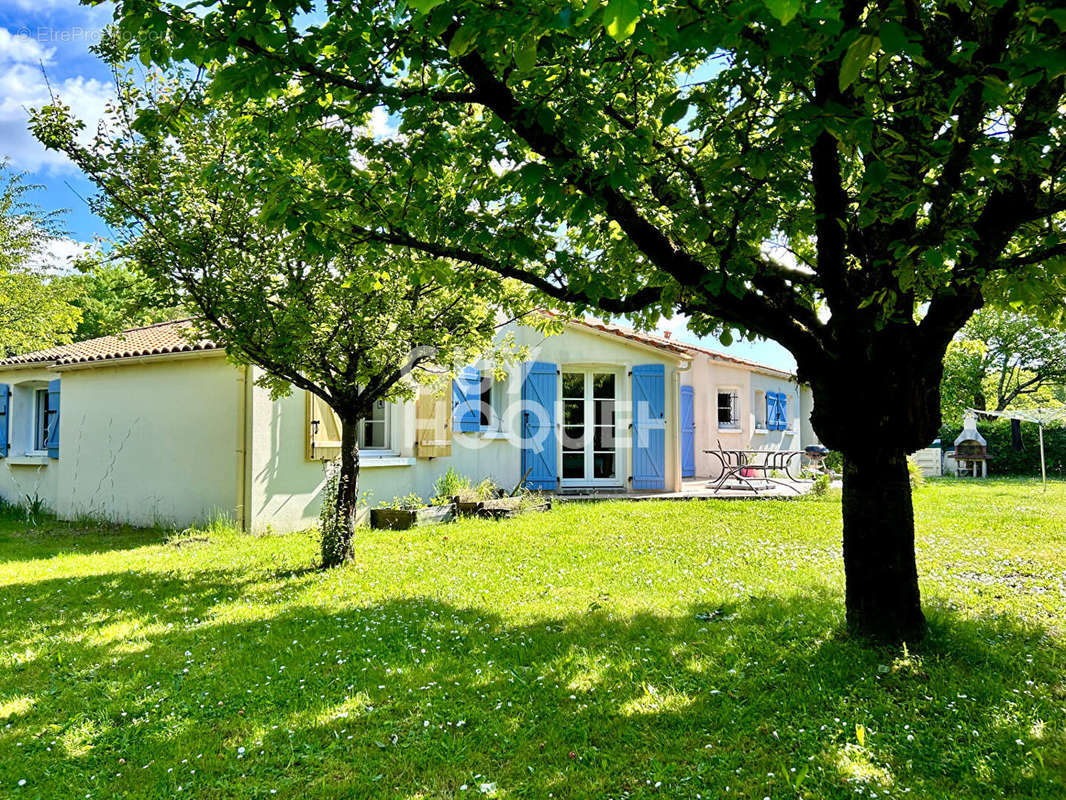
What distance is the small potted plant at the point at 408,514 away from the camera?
31.1 feet

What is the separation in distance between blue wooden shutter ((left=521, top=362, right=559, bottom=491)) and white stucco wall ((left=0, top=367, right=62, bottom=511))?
8601 millimetres

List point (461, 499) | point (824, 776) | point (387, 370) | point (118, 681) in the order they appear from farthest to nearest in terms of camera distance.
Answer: point (461, 499) < point (387, 370) < point (118, 681) < point (824, 776)

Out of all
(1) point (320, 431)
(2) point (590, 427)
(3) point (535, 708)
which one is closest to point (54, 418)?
(1) point (320, 431)

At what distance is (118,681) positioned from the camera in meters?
3.82

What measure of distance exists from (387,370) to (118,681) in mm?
3723

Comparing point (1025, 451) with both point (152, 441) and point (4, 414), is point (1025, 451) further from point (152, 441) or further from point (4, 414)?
point (4, 414)

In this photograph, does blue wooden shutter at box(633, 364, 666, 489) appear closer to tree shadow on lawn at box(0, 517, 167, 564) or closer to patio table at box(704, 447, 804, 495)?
patio table at box(704, 447, 804, 495)

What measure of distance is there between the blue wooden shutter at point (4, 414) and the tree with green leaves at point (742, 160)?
12.0 meters

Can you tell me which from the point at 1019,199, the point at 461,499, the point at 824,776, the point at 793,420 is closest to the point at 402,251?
the point at 1019,199

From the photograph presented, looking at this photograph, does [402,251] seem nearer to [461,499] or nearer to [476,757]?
[476,757]

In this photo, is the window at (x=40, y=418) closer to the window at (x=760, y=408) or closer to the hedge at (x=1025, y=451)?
the window at (x=760, y=408)

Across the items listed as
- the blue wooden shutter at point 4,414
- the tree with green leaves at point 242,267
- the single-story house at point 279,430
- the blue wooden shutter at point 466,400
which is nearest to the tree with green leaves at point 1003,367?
the single-story house at point 279,430

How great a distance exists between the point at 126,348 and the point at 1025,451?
2782 cm

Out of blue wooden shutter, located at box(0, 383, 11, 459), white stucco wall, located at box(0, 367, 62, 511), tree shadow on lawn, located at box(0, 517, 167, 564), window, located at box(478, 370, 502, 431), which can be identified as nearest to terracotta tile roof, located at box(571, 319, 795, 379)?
window, located at box(478, 370, 502, 431)
